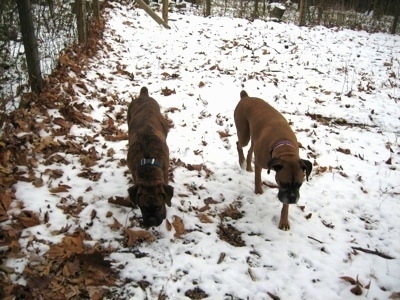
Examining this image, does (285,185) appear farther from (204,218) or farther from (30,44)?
(30,44)

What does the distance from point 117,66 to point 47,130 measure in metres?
4.50

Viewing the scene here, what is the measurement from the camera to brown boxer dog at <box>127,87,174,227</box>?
11.9 feet

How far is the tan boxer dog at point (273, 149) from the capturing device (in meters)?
3.92

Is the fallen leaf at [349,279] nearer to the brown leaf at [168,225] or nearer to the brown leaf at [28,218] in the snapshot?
→ the brown leaf at [168,225]

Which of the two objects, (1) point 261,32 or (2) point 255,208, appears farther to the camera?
(1) point 261,32

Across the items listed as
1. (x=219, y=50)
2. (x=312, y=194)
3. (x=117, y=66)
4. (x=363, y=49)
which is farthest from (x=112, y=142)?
(x=363, y=49)

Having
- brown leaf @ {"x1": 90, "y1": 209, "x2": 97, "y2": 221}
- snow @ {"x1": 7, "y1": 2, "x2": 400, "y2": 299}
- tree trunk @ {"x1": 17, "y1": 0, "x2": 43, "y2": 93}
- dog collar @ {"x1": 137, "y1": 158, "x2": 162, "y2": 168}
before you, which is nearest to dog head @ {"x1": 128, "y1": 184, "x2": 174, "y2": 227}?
dog collar @ {"x1": 137, "y1": 158, "x2": 162, "y2": 168}

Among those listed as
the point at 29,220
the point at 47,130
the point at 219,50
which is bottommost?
the point at 29,220

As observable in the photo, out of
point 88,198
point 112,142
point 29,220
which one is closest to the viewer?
point 29,220

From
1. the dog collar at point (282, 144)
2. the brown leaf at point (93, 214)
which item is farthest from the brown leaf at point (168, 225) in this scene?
the dog collar at point (282, 144)

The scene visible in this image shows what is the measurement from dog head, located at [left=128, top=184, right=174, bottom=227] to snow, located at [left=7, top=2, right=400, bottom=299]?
1.44 ft

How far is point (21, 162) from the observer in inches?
181

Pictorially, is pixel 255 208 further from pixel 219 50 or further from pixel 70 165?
pixel 219 50

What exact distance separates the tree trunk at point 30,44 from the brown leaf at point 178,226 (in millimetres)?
3903
